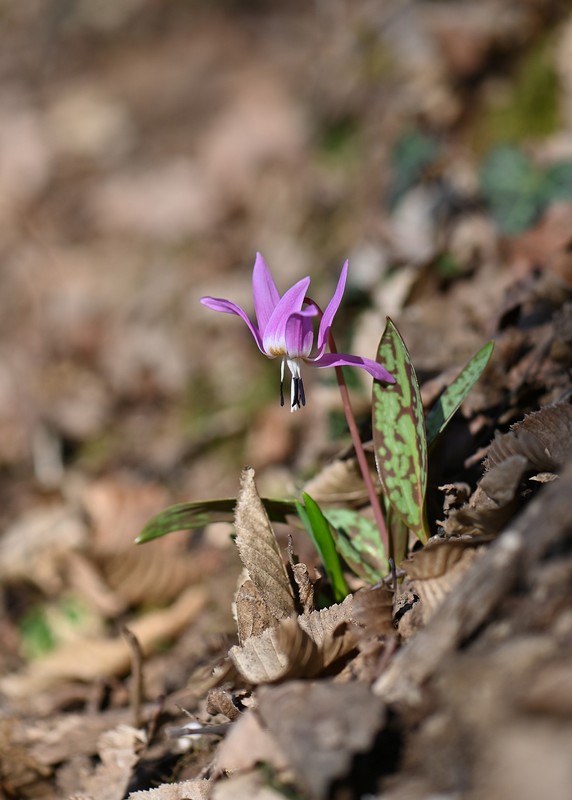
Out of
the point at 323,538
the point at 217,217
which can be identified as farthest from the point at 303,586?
the point at 217,217

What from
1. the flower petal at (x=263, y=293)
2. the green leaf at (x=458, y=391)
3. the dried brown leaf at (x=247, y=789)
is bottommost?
the dried brown leaf at (x=247, y=789)

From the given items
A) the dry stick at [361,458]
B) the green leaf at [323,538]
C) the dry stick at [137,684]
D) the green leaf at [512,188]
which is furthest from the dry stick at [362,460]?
the green leaf at [512,188]

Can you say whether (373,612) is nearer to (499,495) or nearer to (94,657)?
(499,495)

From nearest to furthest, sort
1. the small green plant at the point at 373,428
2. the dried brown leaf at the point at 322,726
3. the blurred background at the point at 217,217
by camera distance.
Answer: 1. the dried brown leaf at the point at 322,726
2. the small green plant at the point at 373,428
3. the blurred background at the point at 217,217

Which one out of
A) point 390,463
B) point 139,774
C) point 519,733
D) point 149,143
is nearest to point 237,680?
point 139,774

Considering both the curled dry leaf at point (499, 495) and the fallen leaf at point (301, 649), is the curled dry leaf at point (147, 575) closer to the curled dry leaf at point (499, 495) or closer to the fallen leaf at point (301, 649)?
the fallen leaf at point (301, 649)
